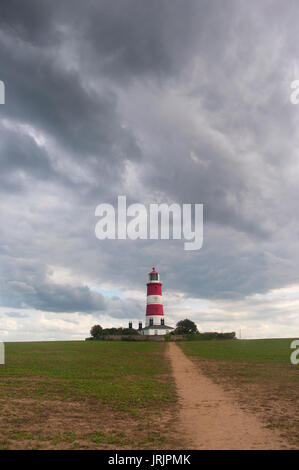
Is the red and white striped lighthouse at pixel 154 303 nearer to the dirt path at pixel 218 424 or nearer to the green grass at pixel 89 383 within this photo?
the green grass at pixel 89 383

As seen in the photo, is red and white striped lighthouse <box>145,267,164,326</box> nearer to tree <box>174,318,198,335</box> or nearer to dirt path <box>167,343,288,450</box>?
tree <box>174,318,198,335</box>

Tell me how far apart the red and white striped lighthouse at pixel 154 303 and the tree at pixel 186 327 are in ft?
24.8

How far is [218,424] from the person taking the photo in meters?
11.4

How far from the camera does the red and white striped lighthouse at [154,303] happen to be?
83.9 meters

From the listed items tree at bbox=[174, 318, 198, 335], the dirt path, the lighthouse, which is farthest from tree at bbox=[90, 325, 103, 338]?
the dirt path

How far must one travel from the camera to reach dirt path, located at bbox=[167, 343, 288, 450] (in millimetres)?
9547

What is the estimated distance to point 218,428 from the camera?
1097 centimetres

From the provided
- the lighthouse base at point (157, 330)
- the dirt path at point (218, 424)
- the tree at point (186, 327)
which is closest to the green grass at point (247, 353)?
the dirt path at point (218, 424)

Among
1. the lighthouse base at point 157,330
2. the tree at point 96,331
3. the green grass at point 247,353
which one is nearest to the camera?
the green grass at point 247,353

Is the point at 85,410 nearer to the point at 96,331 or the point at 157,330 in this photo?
the point at 157,330

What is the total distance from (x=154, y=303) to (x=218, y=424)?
73472mm

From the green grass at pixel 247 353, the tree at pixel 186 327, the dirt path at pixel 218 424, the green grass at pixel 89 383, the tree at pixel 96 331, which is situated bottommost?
the tree at pixel 96 331
